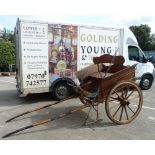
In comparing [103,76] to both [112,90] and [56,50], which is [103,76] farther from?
[56,50]

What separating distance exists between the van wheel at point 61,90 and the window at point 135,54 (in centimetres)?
313

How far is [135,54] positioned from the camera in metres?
11.2

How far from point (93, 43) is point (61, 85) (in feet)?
6.18

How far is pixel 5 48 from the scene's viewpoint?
22266mm

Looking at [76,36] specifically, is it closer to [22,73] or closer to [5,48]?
[22,73]

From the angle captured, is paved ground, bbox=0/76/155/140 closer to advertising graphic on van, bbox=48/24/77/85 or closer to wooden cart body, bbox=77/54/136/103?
wooden cart body, bbox=77/54/136/103

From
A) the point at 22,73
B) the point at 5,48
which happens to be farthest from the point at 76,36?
the point at 5,48

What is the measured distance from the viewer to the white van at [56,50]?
8641 mm

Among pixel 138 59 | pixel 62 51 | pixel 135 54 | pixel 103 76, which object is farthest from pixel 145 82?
pixel 103 76

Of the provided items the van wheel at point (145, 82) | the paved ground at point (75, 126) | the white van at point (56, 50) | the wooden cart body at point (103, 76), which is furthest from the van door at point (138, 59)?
the wooden cart body at point (103, 76)

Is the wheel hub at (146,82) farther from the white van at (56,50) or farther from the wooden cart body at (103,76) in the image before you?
the wooden cart body at (103,76)

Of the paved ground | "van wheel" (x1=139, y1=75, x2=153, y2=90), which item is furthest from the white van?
"van wheel" (x1=139, y1=75, x2=153, y2=90)

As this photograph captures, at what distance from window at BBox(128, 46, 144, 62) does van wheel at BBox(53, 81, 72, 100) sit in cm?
313

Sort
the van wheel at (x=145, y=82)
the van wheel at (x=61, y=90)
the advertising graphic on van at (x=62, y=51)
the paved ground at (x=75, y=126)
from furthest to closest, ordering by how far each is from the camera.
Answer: the van wheel at (x=145, y=82) < the van wheel at (x=61, y=90) < the advertising graphic on van at (x=62, y=51) < the paved ground at (x=75, y=126)
